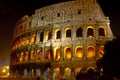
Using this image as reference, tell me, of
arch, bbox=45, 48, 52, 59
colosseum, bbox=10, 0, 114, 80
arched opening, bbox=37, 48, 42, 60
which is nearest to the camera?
colosseum, bbox=10, 0, 114, 80

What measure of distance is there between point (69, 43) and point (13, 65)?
512 inches

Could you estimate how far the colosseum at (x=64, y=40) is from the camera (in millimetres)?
28469

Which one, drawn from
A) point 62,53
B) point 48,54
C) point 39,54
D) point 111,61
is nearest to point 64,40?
point 62,53

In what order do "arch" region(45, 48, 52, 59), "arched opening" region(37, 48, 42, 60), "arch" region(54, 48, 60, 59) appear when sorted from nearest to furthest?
"arch" region(54, 48, 60, 59) < "arch" region(45, 48, 52, 59) < "arched opening" region(37, 48, 42, 60)

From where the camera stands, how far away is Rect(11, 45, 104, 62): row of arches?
2856 centimetres

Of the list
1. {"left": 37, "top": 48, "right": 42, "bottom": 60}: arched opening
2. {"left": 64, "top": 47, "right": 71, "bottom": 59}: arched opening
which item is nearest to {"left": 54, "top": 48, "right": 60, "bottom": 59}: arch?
{"left": 64, "top": 47, "right": 71, "bottom": 59}: arched opening

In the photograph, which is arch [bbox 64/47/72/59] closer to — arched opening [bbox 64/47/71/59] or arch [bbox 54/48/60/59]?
arched opening [bbox 64/47/71/59]

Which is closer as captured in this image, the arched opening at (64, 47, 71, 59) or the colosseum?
the colosseum

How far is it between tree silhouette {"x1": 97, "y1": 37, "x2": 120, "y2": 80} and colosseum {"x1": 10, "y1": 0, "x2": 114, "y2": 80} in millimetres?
8951

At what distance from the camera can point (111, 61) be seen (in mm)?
17484

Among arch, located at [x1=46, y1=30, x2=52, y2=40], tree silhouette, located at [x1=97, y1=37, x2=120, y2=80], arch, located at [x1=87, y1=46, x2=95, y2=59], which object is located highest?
arch, located at [x1=46, y1=30, x2=52, y2=40]

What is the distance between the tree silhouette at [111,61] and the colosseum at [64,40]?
29.4ft

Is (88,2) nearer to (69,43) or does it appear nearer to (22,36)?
(69,43)

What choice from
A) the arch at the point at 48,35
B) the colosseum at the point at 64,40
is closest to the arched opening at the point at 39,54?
the colosseum at the point at 64,40
